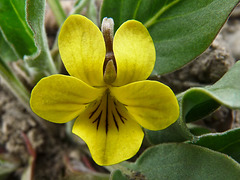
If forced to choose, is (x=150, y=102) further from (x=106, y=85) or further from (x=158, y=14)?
(x=158, y=14)

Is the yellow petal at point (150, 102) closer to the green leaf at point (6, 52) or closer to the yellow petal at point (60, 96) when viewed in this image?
the yellow petal at point (60, 96)

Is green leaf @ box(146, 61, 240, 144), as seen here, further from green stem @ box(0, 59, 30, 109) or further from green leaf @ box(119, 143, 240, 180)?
green stem @ box(0, 59, 30, 109)

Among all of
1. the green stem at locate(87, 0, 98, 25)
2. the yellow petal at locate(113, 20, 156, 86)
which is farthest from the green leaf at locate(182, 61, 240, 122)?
the green stem at locate(87, 0, 98, 25)

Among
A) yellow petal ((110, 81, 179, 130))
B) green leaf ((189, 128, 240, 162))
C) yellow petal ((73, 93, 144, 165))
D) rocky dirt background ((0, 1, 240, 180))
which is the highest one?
yellow petal ((110, 81, 179, 130))

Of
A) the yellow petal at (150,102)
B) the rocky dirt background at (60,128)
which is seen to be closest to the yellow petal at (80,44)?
the yellow petal at (150,102)

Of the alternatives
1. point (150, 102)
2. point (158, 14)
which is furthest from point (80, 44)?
point (158, 14)

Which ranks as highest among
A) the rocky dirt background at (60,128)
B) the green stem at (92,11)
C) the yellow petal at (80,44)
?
the yellow petal at (80,44)

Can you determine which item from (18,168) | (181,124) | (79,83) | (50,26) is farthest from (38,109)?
(50,26)

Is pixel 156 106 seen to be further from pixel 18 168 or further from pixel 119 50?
pixel 18 168
